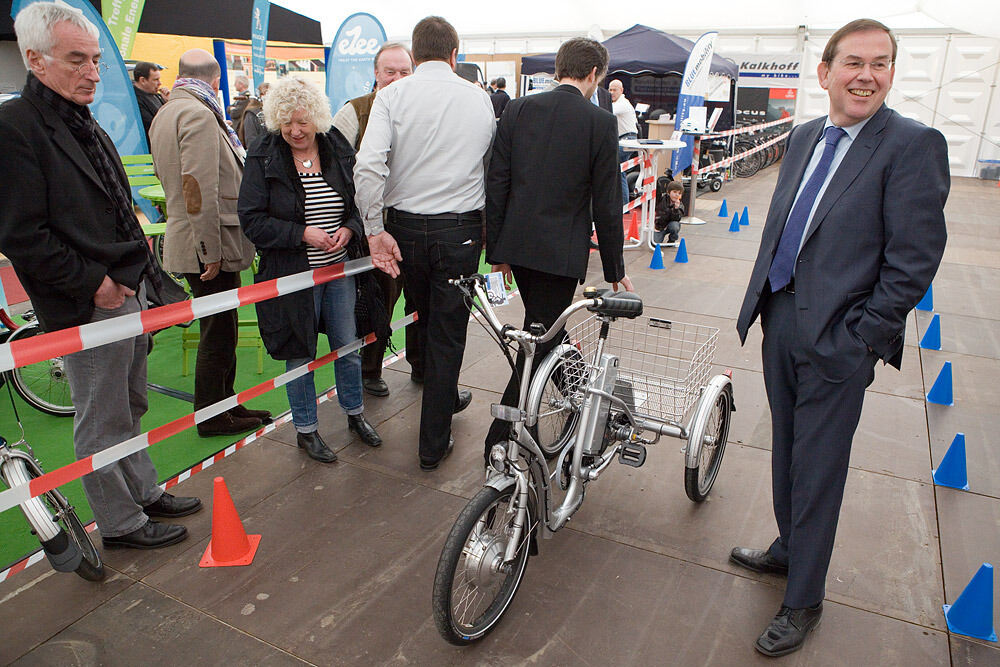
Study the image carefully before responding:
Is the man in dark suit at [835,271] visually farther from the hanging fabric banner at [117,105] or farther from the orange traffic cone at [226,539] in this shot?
the hanging fabric banner at [117,105]

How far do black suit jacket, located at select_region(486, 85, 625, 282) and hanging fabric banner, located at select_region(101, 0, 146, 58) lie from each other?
6.76 meters

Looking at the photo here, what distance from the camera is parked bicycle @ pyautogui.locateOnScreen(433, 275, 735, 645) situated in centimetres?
229

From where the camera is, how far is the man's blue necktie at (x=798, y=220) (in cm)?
225

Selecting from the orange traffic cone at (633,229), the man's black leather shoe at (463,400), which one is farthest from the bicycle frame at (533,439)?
the orange traffic cone at (633,229)

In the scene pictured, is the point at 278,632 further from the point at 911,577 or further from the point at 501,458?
the point at 911,577

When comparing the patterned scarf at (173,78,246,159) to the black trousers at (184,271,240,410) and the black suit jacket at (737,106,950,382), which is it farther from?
the black suit jacket at (737,106,950,382)

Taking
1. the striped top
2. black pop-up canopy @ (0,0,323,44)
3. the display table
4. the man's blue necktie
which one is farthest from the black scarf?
black pop-up canopy @ (0,0,323,44)

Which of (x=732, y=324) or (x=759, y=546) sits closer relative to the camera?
(x=759, y=546)

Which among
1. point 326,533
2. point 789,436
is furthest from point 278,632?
point 789,436

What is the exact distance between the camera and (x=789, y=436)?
257 cm

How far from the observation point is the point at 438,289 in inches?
134

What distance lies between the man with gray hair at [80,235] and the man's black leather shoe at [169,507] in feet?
0.45

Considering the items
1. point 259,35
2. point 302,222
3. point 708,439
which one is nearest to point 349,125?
point 302,222

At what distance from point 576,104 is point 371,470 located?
2.11 m
